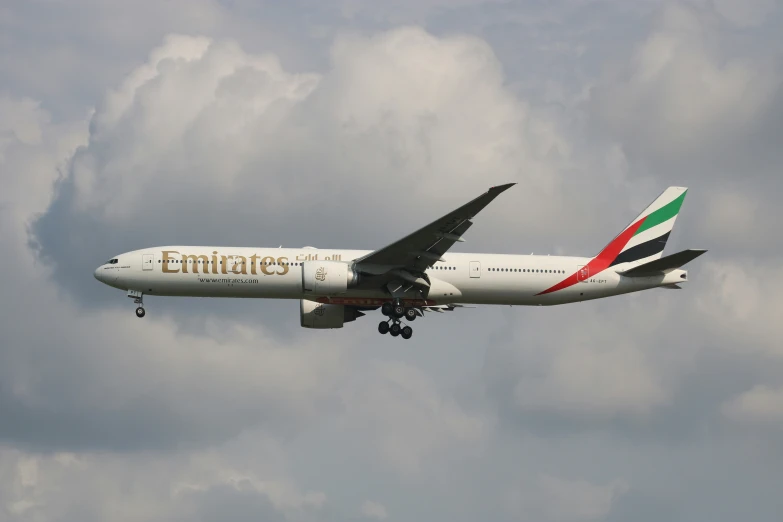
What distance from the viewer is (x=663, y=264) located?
214 feet

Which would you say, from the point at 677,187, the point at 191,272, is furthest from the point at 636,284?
the point at 191,272

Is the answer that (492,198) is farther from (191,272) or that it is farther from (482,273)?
(191,272)

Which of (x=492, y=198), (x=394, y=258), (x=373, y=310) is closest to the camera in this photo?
(x=492, y=198)

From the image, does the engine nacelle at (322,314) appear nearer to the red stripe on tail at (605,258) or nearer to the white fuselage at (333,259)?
the white fuselage at (333,259)

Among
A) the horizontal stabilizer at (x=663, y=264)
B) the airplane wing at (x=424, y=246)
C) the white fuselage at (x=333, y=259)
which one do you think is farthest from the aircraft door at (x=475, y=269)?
the horizontal stabilizer at (x=663, y=264)

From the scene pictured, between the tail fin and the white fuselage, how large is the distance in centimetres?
126

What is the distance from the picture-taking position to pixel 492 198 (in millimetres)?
57844

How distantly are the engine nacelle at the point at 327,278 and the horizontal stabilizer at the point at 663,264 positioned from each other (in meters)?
14.0

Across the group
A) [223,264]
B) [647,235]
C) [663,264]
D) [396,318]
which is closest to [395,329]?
[396,318]

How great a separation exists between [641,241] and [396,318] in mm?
13543

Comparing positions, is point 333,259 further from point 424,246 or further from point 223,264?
point 223,264

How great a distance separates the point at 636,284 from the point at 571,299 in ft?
10.8

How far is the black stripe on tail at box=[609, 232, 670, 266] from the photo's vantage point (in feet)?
222

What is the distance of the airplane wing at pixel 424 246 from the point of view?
6028 centimetres
